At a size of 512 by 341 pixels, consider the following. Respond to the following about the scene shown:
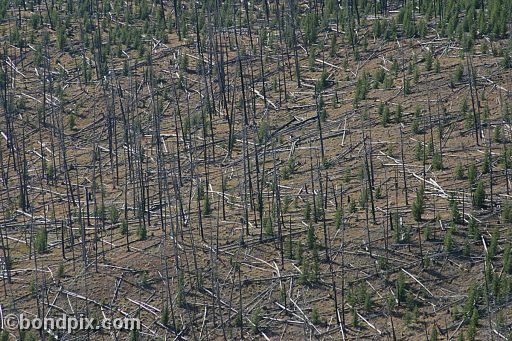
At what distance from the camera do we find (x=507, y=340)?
18203 millimetres

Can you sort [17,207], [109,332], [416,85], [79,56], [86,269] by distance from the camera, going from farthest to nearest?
[79,56], [416,85], [17,207], [86,269], [109,332]

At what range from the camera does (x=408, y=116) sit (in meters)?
25.1

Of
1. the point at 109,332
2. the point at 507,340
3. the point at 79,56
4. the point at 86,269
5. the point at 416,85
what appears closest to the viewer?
the point at 507,340

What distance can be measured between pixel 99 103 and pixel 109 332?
8554 millimetres

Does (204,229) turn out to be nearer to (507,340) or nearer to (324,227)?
(324,227)

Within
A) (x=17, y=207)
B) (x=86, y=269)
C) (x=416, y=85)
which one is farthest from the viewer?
(x=416, y=85)

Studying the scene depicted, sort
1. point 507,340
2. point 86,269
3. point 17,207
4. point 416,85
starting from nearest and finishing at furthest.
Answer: point 507,340
point 86,269
point 17,207
point 416,85

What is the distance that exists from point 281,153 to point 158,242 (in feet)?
11.8

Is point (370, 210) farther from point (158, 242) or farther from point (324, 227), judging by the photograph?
point (158, 242)

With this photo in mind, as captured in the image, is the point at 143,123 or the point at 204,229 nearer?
the point at 204,229

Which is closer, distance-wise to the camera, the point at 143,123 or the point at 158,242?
the point at 158,242

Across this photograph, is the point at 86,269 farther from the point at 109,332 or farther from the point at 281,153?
the point at 281,153

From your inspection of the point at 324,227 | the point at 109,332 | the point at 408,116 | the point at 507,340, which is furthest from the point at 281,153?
the point at 507,340

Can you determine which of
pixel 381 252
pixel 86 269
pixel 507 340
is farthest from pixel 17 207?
pixel 507 340
